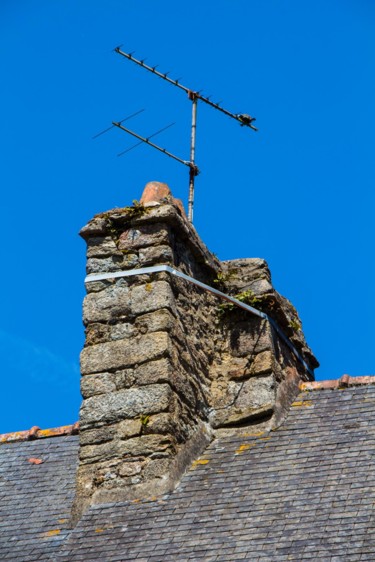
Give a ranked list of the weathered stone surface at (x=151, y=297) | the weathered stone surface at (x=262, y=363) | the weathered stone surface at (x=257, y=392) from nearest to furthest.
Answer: the weathered stone surface at (x=151, y=297), the weathered stone surface at (x=257, y=392), the weathered stone surface at (x=262, y=363)

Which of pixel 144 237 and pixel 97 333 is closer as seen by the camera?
pixel 97 333

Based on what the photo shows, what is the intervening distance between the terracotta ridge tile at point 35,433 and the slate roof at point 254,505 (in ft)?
1.50

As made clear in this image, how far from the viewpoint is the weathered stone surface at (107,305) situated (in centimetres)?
996

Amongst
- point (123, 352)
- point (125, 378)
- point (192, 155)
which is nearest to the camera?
point (125, 378)

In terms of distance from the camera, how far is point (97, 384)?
9719 millimetres

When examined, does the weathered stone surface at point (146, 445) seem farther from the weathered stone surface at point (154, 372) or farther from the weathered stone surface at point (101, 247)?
the weathered stone surface at point (101, 247)

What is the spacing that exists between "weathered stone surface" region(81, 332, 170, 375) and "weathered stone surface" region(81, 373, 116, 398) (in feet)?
0.16

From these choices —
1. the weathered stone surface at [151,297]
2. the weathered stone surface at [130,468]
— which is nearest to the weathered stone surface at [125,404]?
the weathered stone surface at [130,468]

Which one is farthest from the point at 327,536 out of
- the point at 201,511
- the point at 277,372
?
the point at 277,372

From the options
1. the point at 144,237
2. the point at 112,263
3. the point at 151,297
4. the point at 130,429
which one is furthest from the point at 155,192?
the point at 130,429

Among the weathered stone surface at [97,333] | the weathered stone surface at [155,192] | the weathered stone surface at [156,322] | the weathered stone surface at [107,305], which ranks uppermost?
the weathered stone surface at [155,192]

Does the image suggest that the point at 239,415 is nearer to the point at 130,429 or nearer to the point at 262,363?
the point at 262,363

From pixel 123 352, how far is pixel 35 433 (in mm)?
1574

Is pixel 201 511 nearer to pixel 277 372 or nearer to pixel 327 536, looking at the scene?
pixel 327 536
